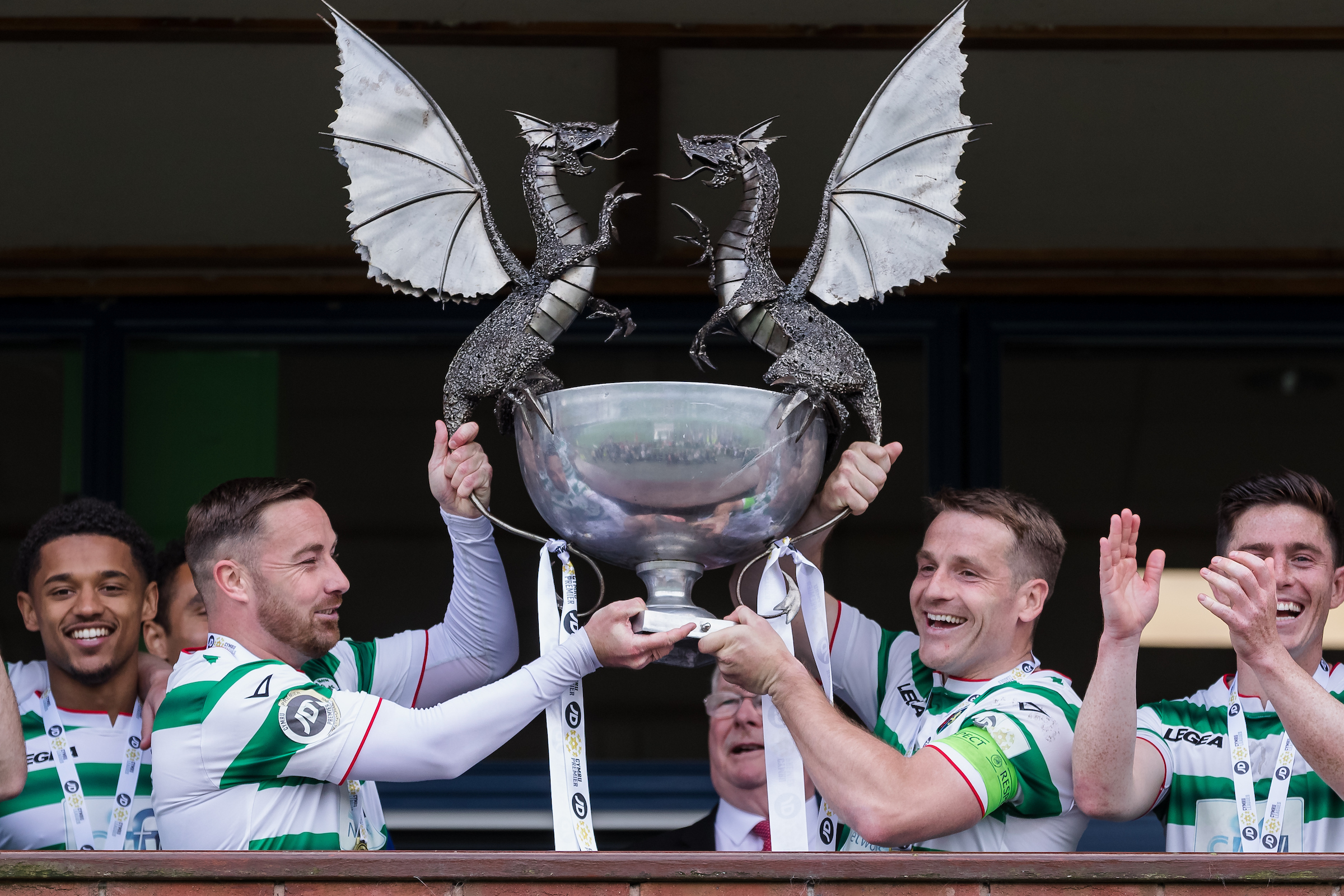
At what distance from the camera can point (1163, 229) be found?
426 cm

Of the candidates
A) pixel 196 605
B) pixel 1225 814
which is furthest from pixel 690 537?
pixel 196 605

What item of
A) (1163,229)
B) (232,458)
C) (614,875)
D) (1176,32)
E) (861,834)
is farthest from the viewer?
(232,458)

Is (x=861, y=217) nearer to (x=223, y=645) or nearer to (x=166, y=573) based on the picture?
(x=223, y=645)

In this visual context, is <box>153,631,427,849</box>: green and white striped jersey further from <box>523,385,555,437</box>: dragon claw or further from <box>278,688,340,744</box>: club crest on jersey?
<box>523,385,555,437</box>: dragon claw

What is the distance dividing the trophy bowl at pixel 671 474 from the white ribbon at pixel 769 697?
63mm

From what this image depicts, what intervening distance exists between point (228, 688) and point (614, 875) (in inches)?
23.6

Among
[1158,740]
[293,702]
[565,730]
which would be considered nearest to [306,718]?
[293,702]

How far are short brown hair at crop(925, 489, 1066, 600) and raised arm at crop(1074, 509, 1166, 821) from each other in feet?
0.94

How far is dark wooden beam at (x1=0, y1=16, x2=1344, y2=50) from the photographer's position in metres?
3.58

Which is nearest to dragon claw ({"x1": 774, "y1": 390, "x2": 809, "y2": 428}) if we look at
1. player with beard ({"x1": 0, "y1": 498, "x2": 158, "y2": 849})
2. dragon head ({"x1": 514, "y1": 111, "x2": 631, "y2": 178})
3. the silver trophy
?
the silver trophy

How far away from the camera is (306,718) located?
2182 mm

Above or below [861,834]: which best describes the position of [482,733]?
above

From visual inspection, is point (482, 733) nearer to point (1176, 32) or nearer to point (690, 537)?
point (690, 537)

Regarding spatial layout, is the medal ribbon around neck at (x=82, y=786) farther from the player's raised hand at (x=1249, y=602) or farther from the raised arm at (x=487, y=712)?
the player's raised hand at (x=1249, y=602)
